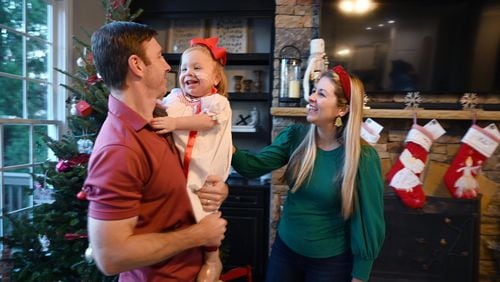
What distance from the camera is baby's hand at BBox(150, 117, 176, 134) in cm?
103

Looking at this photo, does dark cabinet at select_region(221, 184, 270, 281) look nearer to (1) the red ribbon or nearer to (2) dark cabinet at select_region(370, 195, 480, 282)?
(2) dark cabinet at select_region(370, 195, 480, 282)

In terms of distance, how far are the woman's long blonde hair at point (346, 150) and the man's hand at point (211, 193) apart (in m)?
0.51

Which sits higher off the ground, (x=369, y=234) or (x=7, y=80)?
(x=7, y=80)

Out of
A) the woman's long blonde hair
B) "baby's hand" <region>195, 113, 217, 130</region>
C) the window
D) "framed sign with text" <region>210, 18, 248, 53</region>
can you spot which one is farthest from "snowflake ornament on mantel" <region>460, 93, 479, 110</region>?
the window

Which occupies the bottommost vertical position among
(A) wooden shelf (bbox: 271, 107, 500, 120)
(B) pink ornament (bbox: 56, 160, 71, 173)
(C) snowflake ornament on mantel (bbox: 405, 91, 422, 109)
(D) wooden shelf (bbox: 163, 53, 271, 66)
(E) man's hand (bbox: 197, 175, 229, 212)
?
(B) pink ornament (bbox: 56, 160, 71, 173)

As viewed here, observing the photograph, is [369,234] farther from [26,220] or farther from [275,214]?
[26,220]

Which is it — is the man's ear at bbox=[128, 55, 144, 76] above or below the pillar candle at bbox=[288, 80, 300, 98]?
below

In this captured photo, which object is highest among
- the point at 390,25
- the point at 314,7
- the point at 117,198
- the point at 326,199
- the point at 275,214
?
the point at 314,7

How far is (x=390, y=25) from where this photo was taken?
108 inches

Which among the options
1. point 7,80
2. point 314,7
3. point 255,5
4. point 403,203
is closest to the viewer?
point 7,80

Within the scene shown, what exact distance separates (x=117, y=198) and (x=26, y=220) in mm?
1728

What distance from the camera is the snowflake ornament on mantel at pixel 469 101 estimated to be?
8.67ft

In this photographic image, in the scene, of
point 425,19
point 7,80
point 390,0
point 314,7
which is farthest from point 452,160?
point 7,80

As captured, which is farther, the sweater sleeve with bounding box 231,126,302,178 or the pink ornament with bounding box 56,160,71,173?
the pink ornament with bounding box 56,160,71,173
